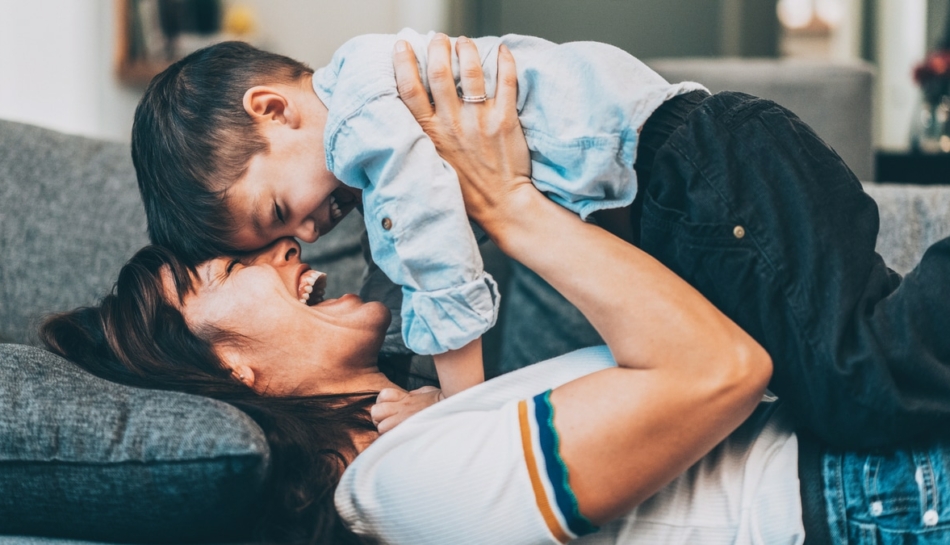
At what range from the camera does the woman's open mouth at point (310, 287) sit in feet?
3.67

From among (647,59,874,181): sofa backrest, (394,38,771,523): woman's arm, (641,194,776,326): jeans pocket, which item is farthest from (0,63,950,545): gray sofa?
(647,59,874,181): sofa backrest

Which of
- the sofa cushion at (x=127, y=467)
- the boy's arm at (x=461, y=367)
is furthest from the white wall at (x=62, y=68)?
the boy's arm at (x=461, y=367)

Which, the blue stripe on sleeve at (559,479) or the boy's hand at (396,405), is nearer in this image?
the blue stripe on sleeve at (559,479)

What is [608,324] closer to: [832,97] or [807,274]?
[807,274]

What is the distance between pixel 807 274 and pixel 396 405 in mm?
525

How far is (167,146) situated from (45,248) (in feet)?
2.19

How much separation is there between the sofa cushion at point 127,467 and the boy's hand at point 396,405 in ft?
0.65

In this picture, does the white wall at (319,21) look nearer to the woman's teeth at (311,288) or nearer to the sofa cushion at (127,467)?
the woman's teeth at (311,288)

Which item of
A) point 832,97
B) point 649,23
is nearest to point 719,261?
point 832,97

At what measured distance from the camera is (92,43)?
284 centimetres

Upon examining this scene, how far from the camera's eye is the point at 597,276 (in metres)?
0.91

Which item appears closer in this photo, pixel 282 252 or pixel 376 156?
pixel 376 156

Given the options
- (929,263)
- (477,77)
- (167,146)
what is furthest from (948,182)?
(167,146)

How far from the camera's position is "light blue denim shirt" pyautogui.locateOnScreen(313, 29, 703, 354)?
0.91 metres
